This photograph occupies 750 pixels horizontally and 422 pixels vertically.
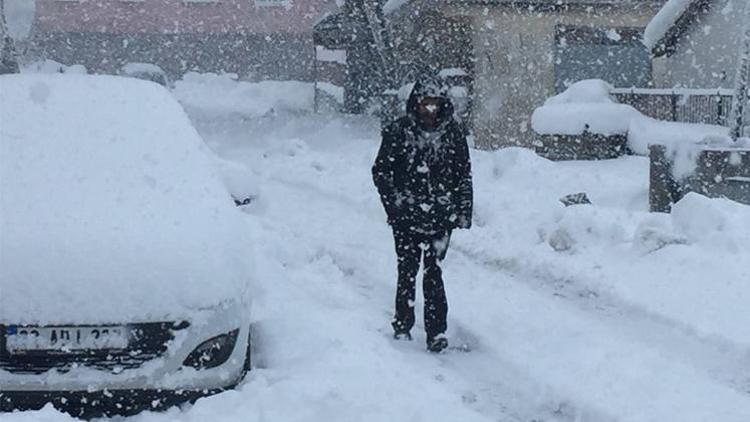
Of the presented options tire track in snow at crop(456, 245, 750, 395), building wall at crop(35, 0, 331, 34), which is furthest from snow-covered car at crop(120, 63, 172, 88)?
tire track in snow at crop(456, 245, 750, 395)

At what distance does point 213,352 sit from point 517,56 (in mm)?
19475

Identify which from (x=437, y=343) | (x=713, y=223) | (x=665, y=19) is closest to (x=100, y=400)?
(x=437, y=343)

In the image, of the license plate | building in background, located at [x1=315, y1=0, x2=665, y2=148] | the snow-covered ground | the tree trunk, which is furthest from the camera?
building in background, located at [x1=315, y1=0, x2=665, y2=148]

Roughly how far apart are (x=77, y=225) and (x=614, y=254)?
5332mm

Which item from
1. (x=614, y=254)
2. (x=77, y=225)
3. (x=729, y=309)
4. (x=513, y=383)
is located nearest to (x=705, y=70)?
(x=614, y=254)

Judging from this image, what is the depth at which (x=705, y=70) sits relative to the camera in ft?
73.9

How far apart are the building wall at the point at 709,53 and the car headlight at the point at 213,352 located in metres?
18.5

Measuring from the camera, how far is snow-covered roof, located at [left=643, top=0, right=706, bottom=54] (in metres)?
21.7

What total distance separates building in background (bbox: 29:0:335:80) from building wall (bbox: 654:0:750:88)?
18.4 meters

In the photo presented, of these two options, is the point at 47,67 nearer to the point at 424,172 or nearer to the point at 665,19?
the point at 665,19

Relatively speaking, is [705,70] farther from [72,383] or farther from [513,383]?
[72,383]

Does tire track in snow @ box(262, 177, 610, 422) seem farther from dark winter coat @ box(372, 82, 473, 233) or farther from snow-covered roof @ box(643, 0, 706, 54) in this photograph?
snow-covered roof @ box(643, 0, 706, 54)

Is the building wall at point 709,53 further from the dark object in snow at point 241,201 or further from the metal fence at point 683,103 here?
the dark object in snow at point 241,201

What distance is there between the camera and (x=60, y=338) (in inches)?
170
